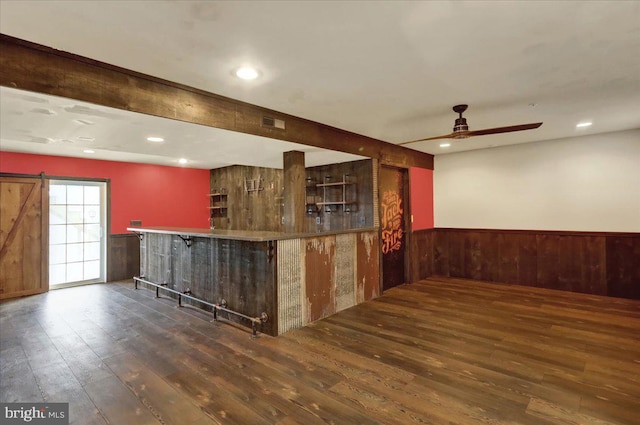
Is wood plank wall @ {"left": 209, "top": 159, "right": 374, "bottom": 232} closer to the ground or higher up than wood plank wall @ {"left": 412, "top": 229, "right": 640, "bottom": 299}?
higher up

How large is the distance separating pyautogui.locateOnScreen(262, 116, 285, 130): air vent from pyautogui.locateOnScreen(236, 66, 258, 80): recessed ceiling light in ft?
2.65

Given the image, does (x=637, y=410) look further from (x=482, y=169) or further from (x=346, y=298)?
(x=482, y=169)

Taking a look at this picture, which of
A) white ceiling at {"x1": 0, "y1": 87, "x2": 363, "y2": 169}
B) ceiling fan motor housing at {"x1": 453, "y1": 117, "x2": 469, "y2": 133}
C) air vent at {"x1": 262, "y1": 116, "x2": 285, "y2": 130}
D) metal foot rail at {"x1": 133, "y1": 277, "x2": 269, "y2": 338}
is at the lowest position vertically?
metal foot rail at {"x1": 133, "y1": 277, "x2": 269, "y2": 338}

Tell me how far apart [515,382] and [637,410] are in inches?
26.0

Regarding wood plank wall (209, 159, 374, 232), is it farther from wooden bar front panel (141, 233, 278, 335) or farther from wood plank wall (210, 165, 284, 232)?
wooden bar front panel (141, 233, 278, 335)

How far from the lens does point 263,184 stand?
691cm

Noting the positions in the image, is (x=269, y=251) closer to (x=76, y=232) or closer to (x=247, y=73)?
(x=247, y=73)

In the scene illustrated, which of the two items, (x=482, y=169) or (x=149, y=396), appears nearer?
(x=149, y=396)

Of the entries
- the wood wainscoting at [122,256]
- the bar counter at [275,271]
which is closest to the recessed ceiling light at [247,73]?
the bar counter at [275,271]

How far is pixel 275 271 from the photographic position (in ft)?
11.0

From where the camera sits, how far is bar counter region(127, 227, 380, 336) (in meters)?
3.40

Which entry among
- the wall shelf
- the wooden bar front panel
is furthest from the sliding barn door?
the wall shelf

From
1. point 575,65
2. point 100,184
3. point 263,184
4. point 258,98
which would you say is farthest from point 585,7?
point 100,184

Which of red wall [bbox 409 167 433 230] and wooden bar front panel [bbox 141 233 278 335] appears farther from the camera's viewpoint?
red wall [bbox 409 167 433 230]
